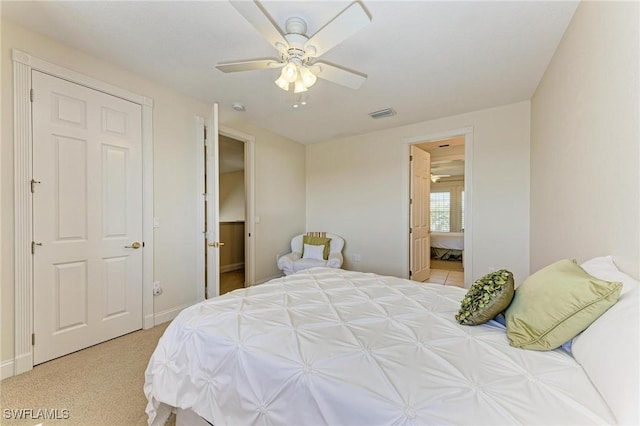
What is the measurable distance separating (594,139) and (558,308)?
42.8 inches

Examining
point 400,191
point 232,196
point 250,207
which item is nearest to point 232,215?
point 232,196

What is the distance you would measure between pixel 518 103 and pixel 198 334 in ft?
13.3

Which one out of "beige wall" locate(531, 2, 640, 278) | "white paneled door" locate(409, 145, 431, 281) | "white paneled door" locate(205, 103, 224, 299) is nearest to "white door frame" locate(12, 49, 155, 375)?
"white paneled door" locate(205, 103, 224, 299)

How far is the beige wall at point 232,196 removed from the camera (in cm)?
685

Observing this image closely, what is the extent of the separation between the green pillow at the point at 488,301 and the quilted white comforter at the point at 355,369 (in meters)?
0.05

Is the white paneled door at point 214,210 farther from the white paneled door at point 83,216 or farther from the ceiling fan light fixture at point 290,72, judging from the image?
the ceiling fan light fixture at point 290,72

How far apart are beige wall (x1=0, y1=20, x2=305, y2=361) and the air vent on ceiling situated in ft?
5.56

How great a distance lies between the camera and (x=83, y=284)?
2311 mm

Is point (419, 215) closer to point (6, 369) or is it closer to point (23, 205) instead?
point (23, 205)

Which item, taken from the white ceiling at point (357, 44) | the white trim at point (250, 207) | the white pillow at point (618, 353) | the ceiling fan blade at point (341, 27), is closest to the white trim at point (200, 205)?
the white ceiling at point (357, 44)

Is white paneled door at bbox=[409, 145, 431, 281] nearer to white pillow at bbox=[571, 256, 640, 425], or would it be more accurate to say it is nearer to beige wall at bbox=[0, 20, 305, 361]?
beige wall at bbox=[0, 20, 305, 361]

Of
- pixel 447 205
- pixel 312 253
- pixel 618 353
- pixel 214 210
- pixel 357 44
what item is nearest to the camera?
pixel 618 353

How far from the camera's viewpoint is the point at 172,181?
2.94m

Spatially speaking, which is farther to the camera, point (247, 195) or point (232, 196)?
point (232, 196)
